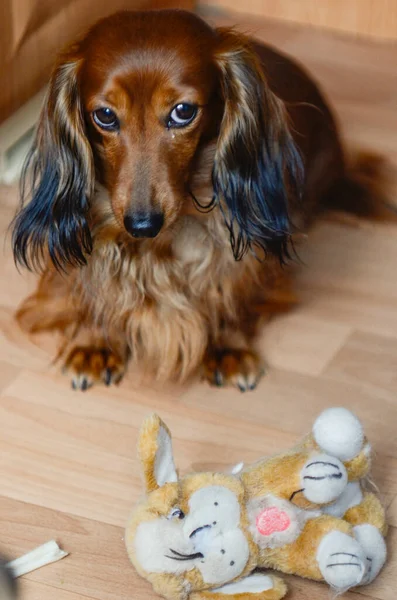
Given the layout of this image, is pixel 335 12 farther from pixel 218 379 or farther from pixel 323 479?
pixel 323 479

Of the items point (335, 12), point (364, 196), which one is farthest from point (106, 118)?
point (335, 12)

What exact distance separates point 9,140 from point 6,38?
9.4 inches

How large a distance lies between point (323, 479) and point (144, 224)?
487mm

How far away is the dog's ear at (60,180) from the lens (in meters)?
1.65

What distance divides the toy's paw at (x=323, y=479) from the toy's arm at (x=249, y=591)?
0.13 metres

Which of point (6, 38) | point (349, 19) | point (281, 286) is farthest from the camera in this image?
point (349, 19)

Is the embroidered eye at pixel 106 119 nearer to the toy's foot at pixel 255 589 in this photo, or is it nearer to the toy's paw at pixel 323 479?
the toy's paw at pixel 323 479

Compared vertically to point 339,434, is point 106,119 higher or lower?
higher

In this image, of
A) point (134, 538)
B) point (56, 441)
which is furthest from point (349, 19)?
point (134, 538)

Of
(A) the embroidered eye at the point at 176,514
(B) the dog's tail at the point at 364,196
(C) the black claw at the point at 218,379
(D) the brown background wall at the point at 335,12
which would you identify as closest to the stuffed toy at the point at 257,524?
(A) the embroidered eye at the point at 176,514

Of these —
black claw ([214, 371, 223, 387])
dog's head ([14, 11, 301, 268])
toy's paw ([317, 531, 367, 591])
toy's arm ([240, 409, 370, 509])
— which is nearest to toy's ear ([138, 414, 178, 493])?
toy's arm ([240, 409, 370, 509])

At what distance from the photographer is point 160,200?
158cm

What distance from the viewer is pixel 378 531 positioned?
143cm

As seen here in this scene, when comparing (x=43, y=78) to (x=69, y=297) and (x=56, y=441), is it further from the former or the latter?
(x=56, y=441)
